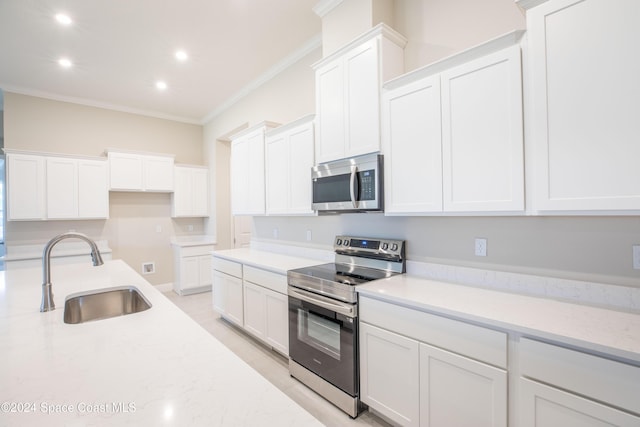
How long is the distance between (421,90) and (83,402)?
2.14m

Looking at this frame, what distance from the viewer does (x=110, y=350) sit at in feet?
3.27

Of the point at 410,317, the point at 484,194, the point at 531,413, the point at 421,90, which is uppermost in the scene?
the point at 421,90

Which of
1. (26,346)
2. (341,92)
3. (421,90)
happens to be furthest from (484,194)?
(26,346)

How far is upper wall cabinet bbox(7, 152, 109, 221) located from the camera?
3879 millimetres

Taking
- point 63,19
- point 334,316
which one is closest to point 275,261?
point 334,316

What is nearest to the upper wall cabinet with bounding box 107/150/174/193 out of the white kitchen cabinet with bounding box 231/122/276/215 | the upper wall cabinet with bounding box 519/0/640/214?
the white kitchen cabinet with bounding box 231/122/276/215

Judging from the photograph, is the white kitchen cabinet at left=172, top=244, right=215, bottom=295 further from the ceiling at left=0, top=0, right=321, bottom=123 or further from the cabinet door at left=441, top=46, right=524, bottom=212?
the cabinet door at left=441, top=46, right=524, bottom=212

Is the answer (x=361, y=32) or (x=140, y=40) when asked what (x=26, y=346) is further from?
(x=140, y=40)

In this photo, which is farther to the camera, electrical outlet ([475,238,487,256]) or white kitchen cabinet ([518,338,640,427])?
electrical outlet ([475,238,487,256])

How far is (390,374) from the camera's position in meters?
1.77

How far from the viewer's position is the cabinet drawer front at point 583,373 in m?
1.04

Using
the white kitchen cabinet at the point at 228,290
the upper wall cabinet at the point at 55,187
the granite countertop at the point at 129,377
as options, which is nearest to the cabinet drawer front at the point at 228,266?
the white kitchen cabinet at the point at 228,290

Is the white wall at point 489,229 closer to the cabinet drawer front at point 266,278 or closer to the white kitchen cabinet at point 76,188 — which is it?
the cabinet drawer front at point 266,278

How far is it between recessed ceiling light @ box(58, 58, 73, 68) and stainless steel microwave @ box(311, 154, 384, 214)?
10.9ft
